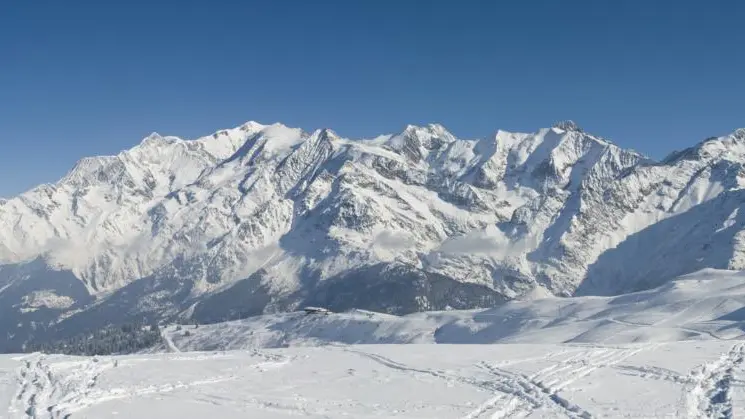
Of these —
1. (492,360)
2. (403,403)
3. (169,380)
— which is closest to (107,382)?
(169,380)

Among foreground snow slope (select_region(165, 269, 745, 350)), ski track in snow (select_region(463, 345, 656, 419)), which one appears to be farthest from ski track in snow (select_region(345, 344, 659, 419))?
foreground snow slope (select_region(165, 269, 745, 350))

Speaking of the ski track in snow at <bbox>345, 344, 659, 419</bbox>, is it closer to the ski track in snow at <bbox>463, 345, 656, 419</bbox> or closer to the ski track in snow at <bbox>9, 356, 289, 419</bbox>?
the ski track in snow at <bbox>463, 345, 656, 419</bbox>

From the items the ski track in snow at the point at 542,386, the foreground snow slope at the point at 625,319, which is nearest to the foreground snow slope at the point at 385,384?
the ski track in snow at the point at 542,386

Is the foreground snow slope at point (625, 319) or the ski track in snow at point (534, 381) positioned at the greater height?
the foreground snow slope at point (625, 319)

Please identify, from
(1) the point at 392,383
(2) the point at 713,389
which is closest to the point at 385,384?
(1) the point at 392,383

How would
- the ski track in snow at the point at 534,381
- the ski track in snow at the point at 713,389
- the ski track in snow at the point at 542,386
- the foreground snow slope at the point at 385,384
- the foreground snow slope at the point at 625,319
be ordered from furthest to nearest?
the foreground snow slope at the point at 625,319 → the foreground snow slope at the point at 385,384 → the ski track in snow at the point at 534,381 → the ski track in snow at the point at 542,386 → the ski track in snow at the point at 713,389

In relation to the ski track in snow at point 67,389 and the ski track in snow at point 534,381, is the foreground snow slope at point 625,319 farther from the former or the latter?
the ski track in snow at point 67,389

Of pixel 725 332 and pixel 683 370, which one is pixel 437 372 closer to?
pixel 683 370
